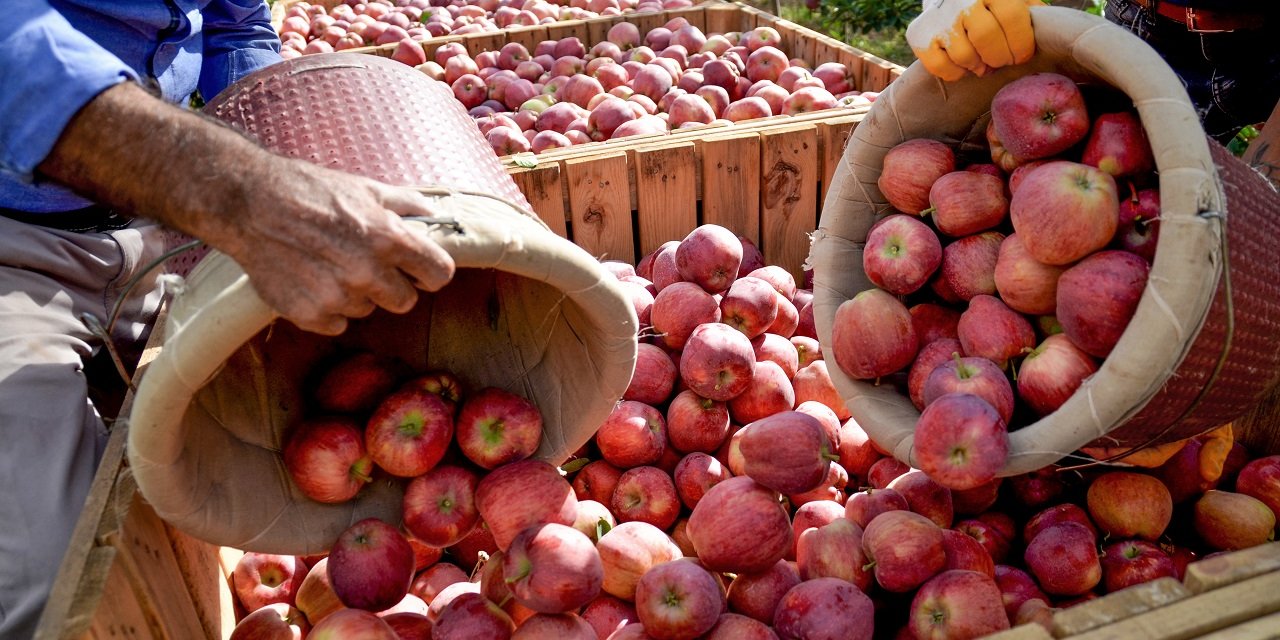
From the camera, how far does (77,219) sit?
7.14 feet

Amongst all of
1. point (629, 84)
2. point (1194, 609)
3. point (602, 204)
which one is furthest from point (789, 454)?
point (629, 84)

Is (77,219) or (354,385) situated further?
(77,219)

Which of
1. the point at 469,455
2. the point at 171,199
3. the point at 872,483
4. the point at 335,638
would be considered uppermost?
the point at 171,199

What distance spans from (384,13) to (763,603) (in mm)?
6723

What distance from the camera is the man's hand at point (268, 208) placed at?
3.75 feet

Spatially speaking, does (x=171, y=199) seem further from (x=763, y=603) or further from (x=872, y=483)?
(x=872, y=483)

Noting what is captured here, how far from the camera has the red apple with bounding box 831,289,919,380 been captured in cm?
180

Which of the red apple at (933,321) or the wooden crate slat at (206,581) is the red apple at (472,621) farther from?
the red apple at (933,321)

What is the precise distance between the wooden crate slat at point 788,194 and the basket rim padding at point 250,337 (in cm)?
164

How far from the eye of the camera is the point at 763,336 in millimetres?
2629

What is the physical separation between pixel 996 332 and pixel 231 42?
228 cm

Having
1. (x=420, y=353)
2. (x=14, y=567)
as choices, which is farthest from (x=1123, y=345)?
(x=14, y=567)

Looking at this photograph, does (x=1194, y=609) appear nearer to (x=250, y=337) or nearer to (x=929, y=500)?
(x=929, y=500)

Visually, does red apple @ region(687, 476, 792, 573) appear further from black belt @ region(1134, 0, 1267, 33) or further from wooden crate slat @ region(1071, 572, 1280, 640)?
black belt @ region(1134, 0, 1267, 33)
